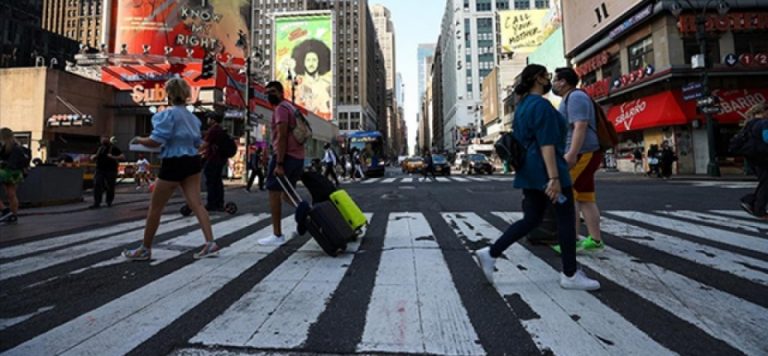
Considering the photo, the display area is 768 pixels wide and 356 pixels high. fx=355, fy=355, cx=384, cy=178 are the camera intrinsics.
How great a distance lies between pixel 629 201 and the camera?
27.6ft

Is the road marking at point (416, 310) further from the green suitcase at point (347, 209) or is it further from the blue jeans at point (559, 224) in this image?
the blue jeans at point (559, 224)

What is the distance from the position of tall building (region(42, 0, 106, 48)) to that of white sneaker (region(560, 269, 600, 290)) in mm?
124546

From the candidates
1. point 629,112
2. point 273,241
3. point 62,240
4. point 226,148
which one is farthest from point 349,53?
point 273,241

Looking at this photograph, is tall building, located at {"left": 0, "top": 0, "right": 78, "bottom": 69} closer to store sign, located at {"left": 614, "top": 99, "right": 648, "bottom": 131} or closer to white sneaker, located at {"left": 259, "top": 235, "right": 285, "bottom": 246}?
white sneaker, located at {"left": 259, "top": 235, "right": 285, "bottom": 246}

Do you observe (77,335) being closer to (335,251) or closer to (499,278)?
(335,251)

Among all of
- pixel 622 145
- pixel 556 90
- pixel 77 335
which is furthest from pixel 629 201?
pixel 622 145

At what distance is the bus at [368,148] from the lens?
1006 inches

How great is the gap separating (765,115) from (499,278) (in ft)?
19.6

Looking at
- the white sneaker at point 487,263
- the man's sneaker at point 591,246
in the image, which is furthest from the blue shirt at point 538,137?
the man's sneaker at point 591,246

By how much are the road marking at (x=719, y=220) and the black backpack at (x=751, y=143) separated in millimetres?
1070

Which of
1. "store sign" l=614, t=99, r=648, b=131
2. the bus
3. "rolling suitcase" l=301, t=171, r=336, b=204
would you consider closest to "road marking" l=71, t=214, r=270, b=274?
"rolling suitcase" l=301, t=171, r=336, b=204

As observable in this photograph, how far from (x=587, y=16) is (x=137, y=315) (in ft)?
114

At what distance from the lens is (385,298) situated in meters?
2.52

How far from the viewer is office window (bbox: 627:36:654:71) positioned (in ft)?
73.7
